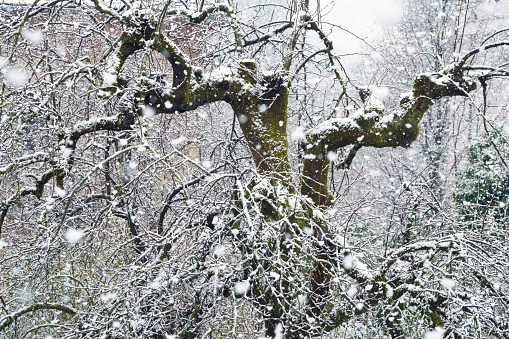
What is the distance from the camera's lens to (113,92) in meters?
4.12

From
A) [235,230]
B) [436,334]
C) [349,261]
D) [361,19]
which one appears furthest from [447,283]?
[361,19]

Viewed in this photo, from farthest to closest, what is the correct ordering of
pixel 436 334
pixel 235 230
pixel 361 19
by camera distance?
pixel 361 19 < pixel 436 334 < pixel 235 230

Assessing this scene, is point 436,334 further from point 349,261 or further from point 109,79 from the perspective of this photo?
point 109,79

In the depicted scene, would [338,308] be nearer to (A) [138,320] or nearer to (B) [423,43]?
(A) [138,320]

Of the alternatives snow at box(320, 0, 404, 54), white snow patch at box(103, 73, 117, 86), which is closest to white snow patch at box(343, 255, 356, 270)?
white snow patch at box(103, 73, 117, 86)

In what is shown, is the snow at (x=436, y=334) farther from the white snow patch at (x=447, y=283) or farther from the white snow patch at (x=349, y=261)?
the white snow patch at (x=349, y=261)

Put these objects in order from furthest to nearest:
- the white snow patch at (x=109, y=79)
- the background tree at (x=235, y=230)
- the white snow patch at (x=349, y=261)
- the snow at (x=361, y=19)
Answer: the snow at (x=361, y=19)
the white snow patch at (x=109, y=79)
the white snow patch at (x=349, y=261)
the background tree at (x=235, y=230)

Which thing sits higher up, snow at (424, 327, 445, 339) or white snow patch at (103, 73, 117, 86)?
white snow patch at (103, 73, 117, 86)

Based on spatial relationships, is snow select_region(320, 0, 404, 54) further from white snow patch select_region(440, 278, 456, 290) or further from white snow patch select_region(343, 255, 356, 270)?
white snow patch select_region(440, 278, 456, 290)

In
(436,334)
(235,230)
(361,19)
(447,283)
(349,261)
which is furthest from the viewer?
(361,19)

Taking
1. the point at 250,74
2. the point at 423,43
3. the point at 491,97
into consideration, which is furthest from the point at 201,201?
the point at 491,97

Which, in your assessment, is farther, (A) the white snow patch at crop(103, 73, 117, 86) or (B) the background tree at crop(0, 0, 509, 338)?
(A) the white snow patch at crop(103, 73, 117, 86)

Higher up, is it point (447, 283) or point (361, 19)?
point (361, 19)

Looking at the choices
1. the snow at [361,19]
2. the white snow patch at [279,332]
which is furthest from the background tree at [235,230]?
the snow at [361,19]
